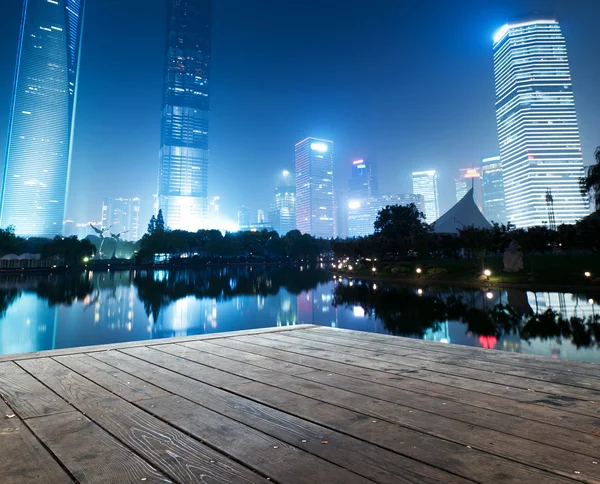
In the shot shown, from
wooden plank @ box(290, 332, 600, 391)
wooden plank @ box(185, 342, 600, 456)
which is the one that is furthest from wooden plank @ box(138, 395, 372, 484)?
wooden plank @ box(290, 332, 600, 391)

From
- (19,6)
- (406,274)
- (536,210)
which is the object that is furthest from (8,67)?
(536,210)

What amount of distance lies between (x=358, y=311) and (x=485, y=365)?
13.7m

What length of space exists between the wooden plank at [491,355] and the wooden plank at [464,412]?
1.61 meters

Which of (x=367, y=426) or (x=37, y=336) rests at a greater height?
(x=367, y=426)

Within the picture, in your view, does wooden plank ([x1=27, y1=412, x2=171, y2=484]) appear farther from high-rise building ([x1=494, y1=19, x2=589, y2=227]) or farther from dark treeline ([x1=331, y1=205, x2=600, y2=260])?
high-rise building ([x1=494, y1=19, x2=589, y2=227])

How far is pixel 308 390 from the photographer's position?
3.44m

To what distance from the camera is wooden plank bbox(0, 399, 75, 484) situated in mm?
1928

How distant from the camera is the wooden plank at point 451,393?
2.64 meters

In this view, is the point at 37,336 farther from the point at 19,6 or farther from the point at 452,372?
the point at 19,6

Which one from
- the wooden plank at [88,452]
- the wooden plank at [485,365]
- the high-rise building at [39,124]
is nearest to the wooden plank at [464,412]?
the wooden plank at [485,365]

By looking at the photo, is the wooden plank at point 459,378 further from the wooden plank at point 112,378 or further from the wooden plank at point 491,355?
the wooden plank at point 112,378

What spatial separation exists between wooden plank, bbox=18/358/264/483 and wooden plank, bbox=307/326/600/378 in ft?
11.8

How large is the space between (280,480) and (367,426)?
2.97 feet

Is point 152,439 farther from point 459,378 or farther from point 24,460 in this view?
point 459,378
